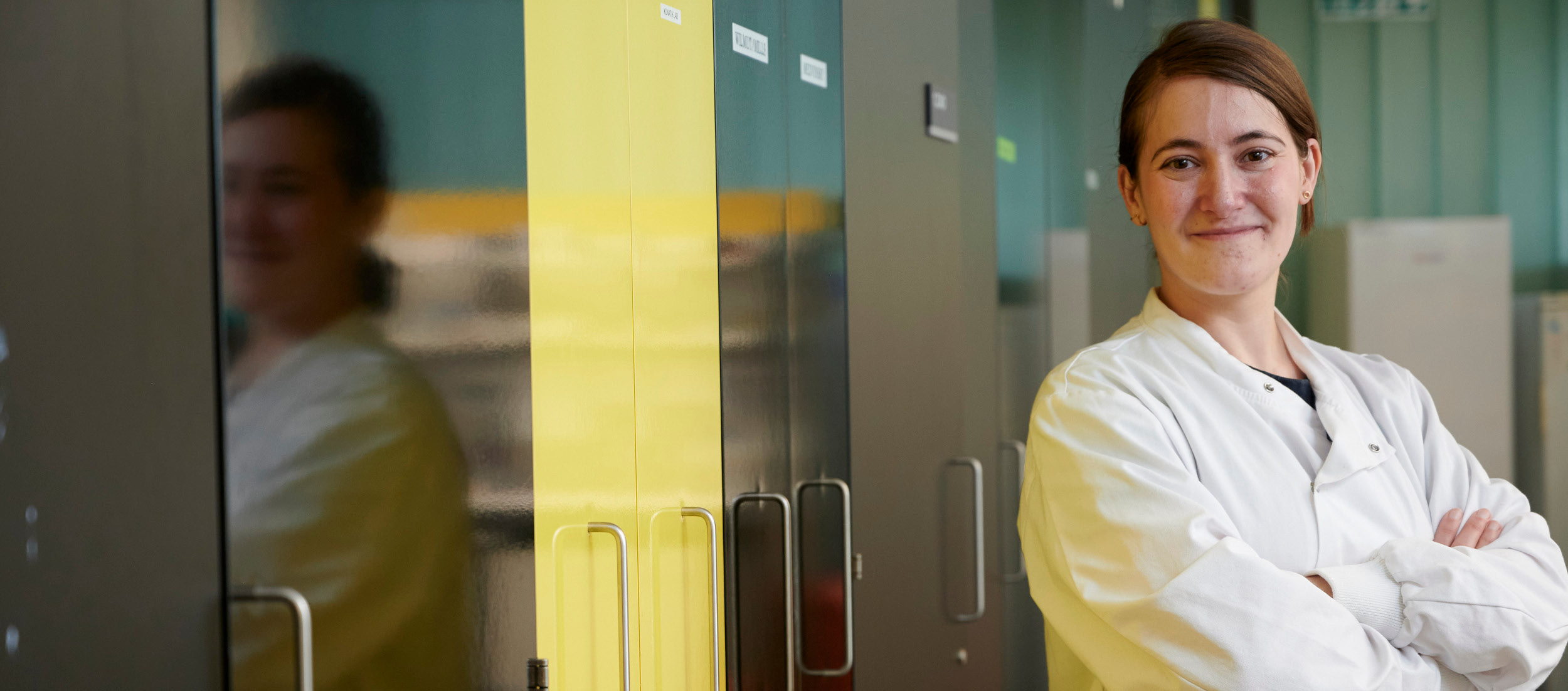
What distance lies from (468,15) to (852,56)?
113 cm

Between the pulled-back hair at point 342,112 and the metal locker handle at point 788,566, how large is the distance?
0.86 metres

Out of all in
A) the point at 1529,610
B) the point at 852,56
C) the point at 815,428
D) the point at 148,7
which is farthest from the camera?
the point at 852,56

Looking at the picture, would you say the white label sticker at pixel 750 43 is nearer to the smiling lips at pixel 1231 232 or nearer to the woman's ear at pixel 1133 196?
the woman's ear at pixel 1133 196

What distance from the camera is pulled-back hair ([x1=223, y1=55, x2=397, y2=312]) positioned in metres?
0.98

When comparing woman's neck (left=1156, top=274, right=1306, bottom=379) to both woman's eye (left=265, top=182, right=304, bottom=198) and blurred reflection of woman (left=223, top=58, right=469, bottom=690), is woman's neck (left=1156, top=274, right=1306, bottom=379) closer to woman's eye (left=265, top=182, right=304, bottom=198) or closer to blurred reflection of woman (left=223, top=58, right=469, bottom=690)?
blurred reflection of woman (left=223, top=58, right=469, bottom=690)

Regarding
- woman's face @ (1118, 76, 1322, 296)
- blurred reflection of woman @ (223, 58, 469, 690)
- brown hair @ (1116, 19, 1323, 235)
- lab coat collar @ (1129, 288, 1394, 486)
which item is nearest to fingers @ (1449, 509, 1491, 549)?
lab coat collar @ (1129, 288, 1394, 486)

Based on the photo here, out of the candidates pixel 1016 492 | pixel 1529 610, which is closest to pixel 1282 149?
pixel 1529 610

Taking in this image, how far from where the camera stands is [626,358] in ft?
5.08

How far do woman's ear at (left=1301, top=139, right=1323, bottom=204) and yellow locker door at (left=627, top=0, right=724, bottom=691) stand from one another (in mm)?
834

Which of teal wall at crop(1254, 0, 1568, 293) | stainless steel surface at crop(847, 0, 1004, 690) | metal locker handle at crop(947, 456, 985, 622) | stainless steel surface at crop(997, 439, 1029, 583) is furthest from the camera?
teal wall at crop(1254, 0, 1568, 293)

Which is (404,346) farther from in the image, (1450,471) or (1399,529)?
(1450,471)

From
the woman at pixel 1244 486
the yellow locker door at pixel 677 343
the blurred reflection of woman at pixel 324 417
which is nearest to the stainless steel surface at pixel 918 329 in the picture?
the yellow locker door at pixel 677 343

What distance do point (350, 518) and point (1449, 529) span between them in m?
1.27

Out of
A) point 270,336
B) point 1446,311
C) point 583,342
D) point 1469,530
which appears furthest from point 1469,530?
point 1446,311
